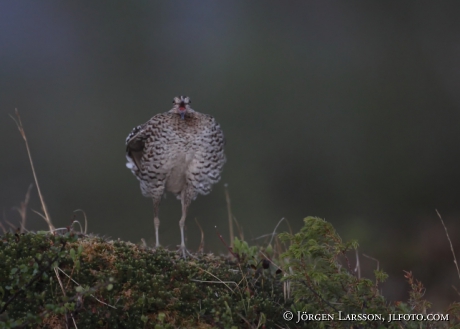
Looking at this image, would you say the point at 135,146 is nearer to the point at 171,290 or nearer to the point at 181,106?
the point at 181,106

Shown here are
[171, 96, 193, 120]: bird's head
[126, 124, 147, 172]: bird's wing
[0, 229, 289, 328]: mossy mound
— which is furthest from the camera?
[126, 124, 147, 172]: bird's wing

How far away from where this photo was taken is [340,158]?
17.6 m

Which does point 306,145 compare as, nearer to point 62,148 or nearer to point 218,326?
point 62,148

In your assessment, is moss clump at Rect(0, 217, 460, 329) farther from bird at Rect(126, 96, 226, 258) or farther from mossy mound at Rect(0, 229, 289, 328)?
bird at Rect(126, 96, 226, 258)

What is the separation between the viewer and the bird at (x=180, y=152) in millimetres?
7277

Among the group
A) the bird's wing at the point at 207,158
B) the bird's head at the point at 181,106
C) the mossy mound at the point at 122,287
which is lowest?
the mossy mound at the point at 122,287

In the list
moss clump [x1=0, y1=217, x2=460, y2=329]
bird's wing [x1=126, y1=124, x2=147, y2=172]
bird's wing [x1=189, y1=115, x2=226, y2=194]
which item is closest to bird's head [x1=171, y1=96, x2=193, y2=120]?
bird's wing [x1=189, y1=115, x2=226, y2=194]

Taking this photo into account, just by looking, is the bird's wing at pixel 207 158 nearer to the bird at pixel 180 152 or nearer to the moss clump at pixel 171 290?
the bird at pixel 180 152

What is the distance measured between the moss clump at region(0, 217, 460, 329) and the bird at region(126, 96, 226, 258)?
2.39 m

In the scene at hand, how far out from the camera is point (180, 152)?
727 cm

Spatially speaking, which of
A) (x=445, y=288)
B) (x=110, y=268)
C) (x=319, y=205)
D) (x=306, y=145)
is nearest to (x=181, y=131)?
(x=110, y=268)

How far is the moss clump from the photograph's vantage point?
4.21 metres

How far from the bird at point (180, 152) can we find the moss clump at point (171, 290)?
2.39 metres

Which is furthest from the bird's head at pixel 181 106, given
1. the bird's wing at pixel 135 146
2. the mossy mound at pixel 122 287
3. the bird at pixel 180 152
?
the mossy mound at pixel 122 287
